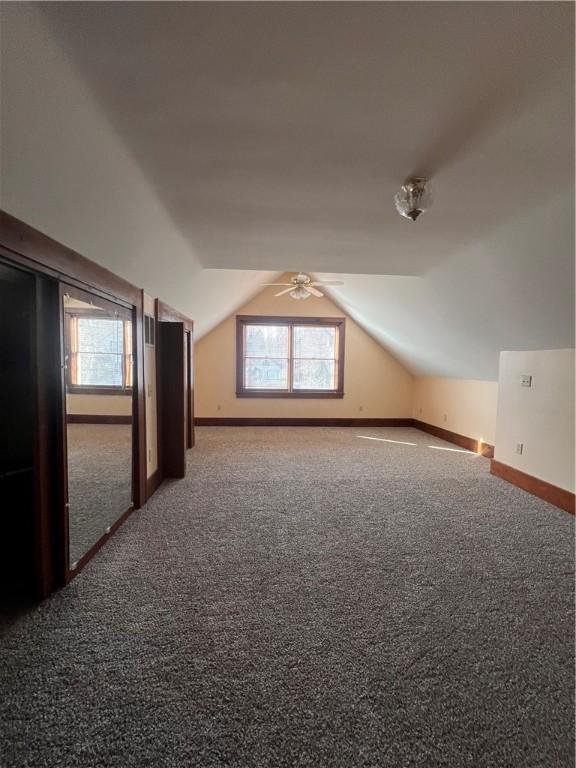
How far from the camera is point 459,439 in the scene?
5.55 meters

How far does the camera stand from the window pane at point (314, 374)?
6.99 metres

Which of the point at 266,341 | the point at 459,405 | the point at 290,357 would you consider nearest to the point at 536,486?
the point at 459,405

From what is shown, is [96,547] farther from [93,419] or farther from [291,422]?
[291,422]

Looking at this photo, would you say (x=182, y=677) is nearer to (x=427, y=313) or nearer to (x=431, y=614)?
(x=431, y=614)

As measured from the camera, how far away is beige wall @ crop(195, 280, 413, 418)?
6.77 metres

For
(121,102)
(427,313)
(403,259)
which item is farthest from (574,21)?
(427,313)

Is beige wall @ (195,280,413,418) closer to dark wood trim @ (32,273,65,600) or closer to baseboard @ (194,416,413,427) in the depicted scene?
baseboard @ (194,416,413,427)

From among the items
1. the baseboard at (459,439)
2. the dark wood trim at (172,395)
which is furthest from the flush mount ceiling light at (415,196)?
the baseboard at (459,439)

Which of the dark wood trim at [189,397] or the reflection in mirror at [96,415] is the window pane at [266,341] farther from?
the reflection in mirror at [96,415]

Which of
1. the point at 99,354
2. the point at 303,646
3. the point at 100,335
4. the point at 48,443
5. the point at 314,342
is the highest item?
the point at 314,342

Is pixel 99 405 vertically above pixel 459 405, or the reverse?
pixel 99 405

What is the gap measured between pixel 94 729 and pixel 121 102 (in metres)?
2.23

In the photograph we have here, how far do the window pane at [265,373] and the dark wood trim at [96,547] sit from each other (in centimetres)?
420

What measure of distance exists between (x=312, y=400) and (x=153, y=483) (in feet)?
13.3
